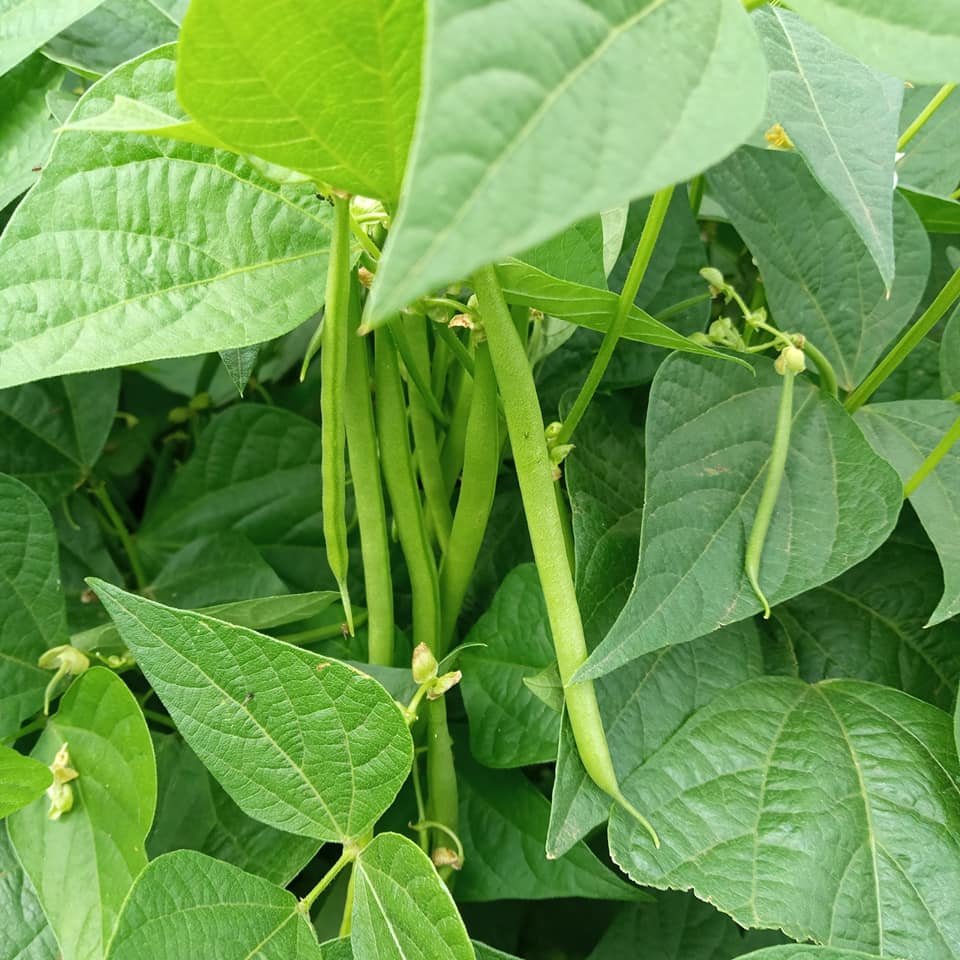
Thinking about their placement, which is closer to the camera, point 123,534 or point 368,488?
point 368,488

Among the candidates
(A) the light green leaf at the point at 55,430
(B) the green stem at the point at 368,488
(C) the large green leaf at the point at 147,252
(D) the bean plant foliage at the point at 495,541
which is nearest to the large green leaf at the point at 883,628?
(D) the bean plant foliage at the point at 495,541

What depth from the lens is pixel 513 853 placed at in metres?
0.55

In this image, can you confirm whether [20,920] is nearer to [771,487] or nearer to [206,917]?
[206,917]

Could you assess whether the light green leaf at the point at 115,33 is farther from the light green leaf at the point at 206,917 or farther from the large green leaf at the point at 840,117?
the light green leaf at the point at 206,917

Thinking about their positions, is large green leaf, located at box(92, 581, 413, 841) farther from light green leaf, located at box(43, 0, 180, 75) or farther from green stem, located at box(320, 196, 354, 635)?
light green leaf, located at box(43, 0, 180, 75)

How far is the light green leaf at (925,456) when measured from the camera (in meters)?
0.49

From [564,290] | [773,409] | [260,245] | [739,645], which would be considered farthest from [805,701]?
[260,245]

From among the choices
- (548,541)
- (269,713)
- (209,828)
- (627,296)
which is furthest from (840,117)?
(209,828)

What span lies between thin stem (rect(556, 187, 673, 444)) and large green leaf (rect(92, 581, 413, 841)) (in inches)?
6.7

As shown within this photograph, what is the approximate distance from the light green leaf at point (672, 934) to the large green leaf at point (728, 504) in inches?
10.8

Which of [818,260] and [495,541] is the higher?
[818,260]

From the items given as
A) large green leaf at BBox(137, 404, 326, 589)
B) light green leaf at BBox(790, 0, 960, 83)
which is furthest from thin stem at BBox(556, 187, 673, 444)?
large green leaf at BBox(137, 404, 326, 589)

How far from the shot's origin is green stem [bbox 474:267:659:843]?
0.45m

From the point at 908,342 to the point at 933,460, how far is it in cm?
7
